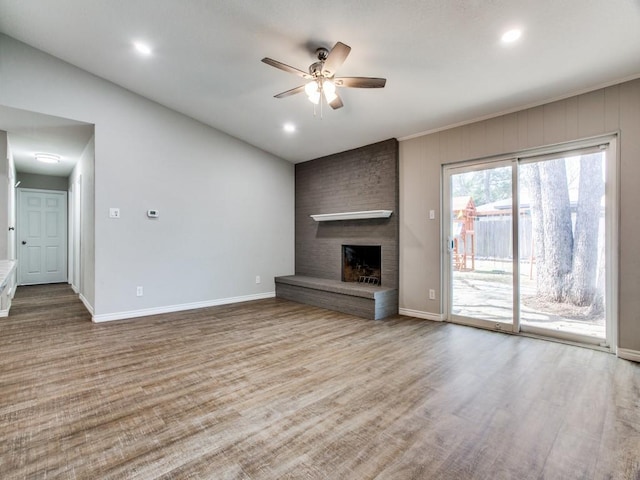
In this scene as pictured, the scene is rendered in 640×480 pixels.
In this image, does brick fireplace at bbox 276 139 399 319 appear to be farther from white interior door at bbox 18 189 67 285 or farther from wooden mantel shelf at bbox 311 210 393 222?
white interior door at bbox 18 189 67 285

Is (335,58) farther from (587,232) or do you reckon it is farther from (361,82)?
(587,232)

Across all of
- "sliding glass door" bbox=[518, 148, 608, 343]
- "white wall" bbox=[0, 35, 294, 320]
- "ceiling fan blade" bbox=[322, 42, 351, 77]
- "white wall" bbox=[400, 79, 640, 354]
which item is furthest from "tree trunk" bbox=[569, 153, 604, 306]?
"white wall" bbox=[0, 35, 294, 320]

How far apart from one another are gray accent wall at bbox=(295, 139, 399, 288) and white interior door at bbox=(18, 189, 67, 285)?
561 cm

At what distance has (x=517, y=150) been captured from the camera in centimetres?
352

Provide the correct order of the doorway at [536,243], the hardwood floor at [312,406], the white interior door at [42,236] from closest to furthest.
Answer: the hardwood floor at [312,406] → the doorway at [536,243] → the white interior door at [42,236]

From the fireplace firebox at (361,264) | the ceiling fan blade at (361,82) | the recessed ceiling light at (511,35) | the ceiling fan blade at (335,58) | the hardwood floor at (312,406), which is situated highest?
the recessed ceiling light at (511,35)

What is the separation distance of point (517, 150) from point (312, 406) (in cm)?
342

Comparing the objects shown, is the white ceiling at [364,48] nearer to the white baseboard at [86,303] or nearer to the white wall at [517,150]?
the white wall at [517,150]

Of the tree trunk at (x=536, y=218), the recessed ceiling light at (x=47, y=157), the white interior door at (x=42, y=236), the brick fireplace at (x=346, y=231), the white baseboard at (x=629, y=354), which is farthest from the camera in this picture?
the white interior door at (x=42, y=236)

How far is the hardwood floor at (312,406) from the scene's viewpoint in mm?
1521

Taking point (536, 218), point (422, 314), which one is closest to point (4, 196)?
point (422, 314)

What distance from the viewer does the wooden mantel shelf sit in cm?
452

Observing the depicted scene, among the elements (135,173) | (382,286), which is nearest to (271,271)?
(382,286)

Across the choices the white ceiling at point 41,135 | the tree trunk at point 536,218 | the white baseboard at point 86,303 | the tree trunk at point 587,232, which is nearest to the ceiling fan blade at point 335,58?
the tree trunk at point 536,218
